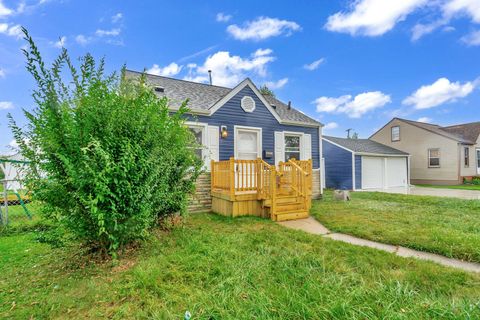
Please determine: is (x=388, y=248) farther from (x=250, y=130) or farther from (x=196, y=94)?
(x=196, y=94)

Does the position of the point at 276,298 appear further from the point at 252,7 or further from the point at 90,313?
the point at 252,7

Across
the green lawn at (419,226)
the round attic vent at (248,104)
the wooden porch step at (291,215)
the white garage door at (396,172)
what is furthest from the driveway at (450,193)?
the round attic vent at (248,104)

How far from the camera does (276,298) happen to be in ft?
6.93

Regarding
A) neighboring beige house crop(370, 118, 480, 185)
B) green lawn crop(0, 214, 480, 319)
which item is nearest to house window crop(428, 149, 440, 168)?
neighboring beige house crop(370, 118, 480, 185)

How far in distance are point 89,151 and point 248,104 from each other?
5.98 metres

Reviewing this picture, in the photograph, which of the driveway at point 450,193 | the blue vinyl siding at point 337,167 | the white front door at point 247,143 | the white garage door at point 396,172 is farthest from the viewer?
the white garage door at point 396,172

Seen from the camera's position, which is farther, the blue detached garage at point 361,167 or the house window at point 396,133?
the house window at point 396,133

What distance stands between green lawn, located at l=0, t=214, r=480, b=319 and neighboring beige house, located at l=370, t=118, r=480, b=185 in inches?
782

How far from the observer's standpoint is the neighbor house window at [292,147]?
9070 mm

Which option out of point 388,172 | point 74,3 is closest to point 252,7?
point 74,3

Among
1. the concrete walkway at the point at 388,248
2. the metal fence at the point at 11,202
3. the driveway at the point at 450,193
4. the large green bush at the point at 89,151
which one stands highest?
the large green bush at the point at 89,151

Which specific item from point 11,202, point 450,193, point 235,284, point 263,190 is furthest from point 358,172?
point 11,202

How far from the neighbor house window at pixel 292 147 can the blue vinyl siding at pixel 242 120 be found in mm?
397

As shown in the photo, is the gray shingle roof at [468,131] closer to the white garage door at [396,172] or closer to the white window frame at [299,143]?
the white garage door at [396,172]
